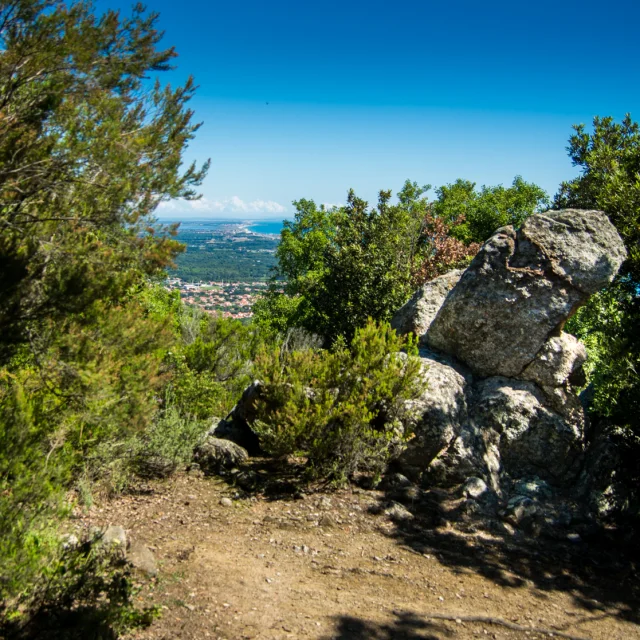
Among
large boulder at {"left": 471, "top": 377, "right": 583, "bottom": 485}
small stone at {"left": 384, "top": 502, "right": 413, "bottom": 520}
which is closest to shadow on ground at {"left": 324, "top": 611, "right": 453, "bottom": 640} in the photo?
small stone at {"left": 384, "top": 502, "right": 413, "bottom": 520}

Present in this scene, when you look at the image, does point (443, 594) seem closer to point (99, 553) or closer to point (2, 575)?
point (99, 553)

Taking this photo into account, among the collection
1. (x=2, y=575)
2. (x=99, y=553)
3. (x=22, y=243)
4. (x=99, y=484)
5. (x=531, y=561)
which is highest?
(x=22, y=243)

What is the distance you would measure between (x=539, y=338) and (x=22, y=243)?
26.4 feet

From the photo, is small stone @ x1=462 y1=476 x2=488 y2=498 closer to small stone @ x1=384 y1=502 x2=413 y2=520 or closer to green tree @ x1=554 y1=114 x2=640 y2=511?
small stone @ x1=384 y1=502 x2=413 y2=520

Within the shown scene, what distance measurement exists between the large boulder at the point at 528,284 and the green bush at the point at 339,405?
2.24 metres

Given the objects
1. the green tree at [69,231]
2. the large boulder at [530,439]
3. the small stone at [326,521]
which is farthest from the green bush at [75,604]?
the large boulder at [530,439]

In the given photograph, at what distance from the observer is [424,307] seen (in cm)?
1093

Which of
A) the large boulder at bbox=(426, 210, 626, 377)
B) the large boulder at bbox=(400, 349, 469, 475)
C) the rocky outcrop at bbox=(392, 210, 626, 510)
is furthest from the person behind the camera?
the large boulder at bbox=(426, 210, 626, 377)

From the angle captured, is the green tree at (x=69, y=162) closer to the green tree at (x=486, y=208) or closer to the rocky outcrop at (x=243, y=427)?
the rocky outcrop at (x=243, y=427)

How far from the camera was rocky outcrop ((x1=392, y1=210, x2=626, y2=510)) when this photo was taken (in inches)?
344

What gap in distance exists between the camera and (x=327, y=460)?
7.31 m

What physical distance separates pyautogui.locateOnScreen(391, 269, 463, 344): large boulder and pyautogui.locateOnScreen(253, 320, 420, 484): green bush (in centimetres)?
310

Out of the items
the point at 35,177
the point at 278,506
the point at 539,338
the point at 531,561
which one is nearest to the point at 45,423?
the point at 35,177

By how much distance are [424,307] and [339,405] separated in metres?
4.57
